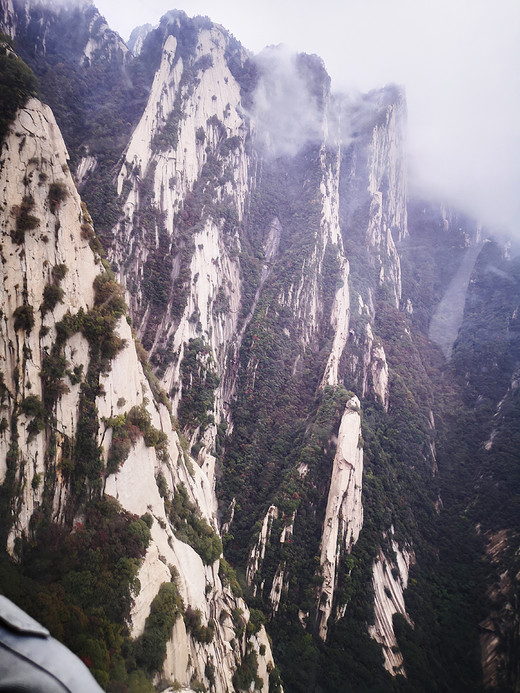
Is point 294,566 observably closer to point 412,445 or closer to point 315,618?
point 315,618

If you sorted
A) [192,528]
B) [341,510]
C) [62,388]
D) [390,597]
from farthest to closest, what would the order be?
[341,510] < [390,597] < [192,528] < [62,388]

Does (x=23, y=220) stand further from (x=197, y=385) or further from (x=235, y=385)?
(x=235, y=385)

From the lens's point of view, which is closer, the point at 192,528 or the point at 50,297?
the point at 50,297

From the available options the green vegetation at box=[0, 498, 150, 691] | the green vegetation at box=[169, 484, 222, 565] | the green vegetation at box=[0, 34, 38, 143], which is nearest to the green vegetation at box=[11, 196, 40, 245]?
the green vegetation at box=[0, 34, 38, 143]

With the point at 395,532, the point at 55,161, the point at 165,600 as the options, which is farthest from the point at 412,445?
the point at 55,161

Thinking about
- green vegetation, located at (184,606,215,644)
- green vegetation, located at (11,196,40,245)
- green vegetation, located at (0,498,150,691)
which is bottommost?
green vegetation, located at (184,606,215,644)

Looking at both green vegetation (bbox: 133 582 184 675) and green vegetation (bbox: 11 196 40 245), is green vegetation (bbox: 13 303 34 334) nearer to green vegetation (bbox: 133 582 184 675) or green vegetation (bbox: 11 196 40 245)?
green vegetation (bbox: 11 196 40 245)

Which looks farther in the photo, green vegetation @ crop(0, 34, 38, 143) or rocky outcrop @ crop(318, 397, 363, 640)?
rocky outcrop @ crop(318, 397, 363, 640)

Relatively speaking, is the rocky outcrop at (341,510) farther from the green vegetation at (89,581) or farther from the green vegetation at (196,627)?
the green vegetation at (89,581)

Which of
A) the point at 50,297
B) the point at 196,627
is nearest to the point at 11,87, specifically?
the point at 50,297
